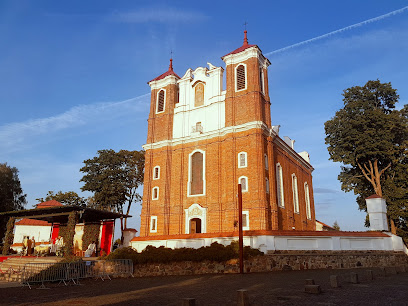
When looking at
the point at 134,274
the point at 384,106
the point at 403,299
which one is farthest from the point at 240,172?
the point at 403,299

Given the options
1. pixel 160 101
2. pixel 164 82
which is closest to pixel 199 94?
pixel 164 82

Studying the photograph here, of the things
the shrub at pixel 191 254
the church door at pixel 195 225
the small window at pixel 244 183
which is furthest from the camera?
the church door at pixel 195 225

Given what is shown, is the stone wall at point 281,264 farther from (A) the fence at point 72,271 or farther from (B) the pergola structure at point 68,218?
(B) the pergola structure at point 68,218

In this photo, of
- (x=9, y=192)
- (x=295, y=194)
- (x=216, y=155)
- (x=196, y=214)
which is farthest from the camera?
(x=9, y=192)

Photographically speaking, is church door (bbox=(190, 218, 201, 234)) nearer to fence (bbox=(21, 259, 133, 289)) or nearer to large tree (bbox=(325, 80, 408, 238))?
fence (bbox=(21, 259, 133, 289))

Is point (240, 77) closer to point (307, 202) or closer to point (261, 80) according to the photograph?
point (261, 80)

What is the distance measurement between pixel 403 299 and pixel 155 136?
2592cm

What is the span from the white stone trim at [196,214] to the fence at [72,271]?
33.1ft

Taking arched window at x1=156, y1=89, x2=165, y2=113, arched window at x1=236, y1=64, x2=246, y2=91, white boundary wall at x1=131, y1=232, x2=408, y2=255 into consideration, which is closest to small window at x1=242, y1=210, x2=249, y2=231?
white boundary wall at x1=131, y1=232, x2=408, y2=255

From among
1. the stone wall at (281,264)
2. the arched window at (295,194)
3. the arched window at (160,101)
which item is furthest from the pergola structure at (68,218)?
the arched window at (295,194)

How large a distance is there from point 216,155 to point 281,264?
1279 centimetres

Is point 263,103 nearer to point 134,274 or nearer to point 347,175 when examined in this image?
point 347,175

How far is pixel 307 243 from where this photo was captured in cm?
1658

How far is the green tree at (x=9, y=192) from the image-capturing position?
39.6 meters
